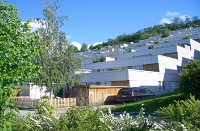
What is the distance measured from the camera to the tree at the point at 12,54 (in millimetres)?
4594

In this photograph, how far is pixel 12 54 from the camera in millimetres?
4723

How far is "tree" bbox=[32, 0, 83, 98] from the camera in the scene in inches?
942

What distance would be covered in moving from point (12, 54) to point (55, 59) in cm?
2049

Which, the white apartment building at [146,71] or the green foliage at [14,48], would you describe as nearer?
the green foliage at [14,48]

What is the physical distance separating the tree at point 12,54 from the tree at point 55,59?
18.5 meters

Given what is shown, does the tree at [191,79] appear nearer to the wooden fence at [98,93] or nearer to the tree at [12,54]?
the tree at [12,54]

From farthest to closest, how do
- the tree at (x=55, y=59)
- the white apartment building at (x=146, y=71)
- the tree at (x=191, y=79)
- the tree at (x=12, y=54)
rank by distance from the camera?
the white apartment building at (x=146, y=71), the tree at (x=55, y=59), the tree at (x=191, y=79), the tree at (x=12, y=54)

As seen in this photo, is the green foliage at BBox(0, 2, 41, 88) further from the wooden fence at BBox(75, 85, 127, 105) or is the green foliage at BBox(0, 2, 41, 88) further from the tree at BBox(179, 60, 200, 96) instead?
the wooden fence at BBox(75, 85, 127, 105)

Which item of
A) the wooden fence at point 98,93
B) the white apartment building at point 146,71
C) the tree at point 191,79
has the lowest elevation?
the wooden fence at point 98,93

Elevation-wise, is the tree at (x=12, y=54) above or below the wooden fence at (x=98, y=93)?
above

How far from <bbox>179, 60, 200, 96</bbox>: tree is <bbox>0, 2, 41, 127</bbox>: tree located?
11064 millimetres

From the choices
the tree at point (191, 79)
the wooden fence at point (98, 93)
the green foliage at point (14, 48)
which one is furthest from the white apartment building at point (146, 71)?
the green foliage at point (14, 48)

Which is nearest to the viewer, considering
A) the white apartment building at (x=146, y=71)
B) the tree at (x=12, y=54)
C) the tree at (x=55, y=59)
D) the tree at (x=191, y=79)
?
the tree at (x=12, y=54)

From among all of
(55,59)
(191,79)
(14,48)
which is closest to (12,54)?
(14,48)
